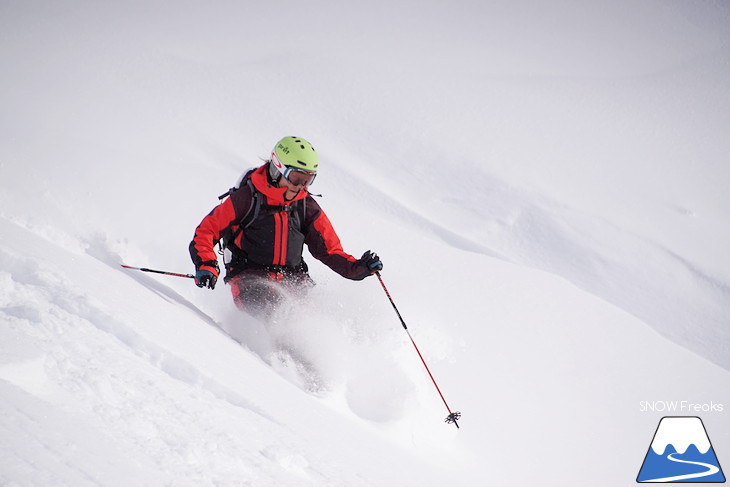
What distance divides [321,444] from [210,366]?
67 centimetres

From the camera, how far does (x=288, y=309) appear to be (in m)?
4.48

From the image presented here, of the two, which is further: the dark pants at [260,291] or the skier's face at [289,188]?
the dark pants at [260,291]

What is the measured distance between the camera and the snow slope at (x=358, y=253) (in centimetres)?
211

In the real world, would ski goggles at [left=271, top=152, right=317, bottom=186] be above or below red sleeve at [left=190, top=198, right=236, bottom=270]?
above

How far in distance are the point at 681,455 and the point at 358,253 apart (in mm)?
3698

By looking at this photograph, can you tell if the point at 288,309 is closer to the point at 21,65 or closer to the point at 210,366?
the point at 210,366

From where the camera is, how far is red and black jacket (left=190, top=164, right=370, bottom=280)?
4.25 m

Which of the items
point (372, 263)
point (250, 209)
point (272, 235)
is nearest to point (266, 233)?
point (272, 235)

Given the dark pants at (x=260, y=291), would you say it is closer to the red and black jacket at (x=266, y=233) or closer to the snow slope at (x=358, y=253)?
the red and black jacket at (x=266, y=233)

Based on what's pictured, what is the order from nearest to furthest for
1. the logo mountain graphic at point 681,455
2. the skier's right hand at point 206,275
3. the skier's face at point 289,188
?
the skier's right hand at point 206,275 < the logo mountain graphic at point 681,455 < the skier's face at point 289,188

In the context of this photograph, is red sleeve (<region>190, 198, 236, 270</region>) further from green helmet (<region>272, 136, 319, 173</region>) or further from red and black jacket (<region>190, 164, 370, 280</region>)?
green helmet (<region>272, 136, 319, 173</region>)

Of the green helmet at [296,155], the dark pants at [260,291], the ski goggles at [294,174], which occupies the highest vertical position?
the green helmet at [296,155]

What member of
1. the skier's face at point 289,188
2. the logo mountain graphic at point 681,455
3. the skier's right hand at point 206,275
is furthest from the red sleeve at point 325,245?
the logo mountain graphic at point 681,455

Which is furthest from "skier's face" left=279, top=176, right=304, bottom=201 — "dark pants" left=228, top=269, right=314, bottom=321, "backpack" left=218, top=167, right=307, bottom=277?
"dark pants" left=228, top=269, right=314, bottom=321
